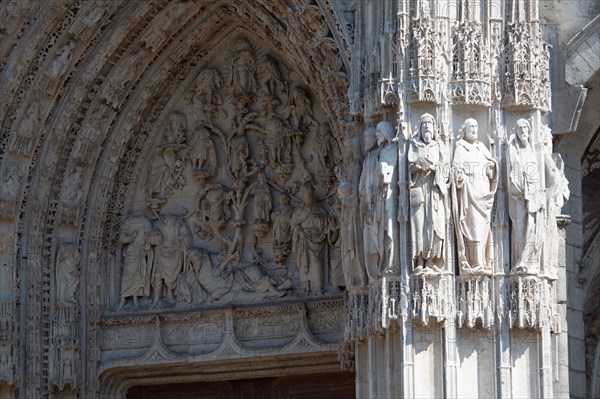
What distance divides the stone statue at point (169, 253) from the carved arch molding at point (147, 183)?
0.06 ft

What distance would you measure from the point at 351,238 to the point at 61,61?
3.74 m

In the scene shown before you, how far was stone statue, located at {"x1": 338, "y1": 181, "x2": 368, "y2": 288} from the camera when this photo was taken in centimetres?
1365

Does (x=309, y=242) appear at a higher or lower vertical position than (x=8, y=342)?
higher

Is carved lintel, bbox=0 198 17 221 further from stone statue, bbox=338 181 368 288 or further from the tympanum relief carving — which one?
stone statue, bbox=338 181 368 288

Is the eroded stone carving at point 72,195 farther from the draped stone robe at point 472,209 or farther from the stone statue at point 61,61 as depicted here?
the draped stone robe at point 472,209

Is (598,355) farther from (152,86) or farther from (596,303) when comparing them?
(152,86)

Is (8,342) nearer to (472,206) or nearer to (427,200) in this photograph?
(427,200)

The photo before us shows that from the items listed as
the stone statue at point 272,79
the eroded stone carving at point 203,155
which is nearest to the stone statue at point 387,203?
the stone statue at point 272,79

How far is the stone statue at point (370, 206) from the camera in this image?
13398 mm

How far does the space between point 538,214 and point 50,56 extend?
5.04 metres

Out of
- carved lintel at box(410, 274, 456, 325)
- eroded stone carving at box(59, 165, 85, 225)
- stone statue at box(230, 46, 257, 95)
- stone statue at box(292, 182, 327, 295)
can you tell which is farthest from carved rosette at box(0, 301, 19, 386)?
carved lintel at box(410, 274, 456, 325)

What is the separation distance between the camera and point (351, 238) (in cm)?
1371

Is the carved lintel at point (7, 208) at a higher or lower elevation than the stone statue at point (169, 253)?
higher

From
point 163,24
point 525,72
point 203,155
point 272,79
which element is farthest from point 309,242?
point 525,72
